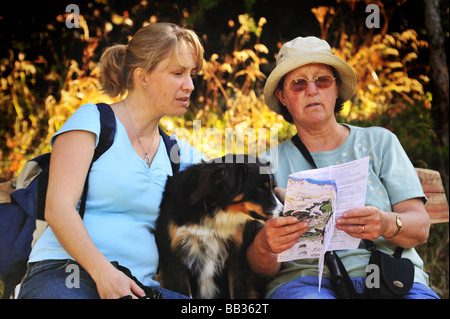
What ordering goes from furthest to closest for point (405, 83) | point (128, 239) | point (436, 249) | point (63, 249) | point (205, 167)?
point (405, 83) → point (436, 249) → point (205, 167) → point (128, 239) → point (63, 249)

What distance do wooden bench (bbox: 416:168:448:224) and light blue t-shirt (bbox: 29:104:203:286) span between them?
6.14ft

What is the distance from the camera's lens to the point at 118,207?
2035mm

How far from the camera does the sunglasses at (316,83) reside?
2.37 m

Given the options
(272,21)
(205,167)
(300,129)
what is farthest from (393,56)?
(205,167)

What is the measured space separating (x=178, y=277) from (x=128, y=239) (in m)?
0.63

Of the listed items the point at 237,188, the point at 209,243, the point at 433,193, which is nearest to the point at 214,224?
the point at 209,243

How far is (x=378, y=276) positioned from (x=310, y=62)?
124 centimetres

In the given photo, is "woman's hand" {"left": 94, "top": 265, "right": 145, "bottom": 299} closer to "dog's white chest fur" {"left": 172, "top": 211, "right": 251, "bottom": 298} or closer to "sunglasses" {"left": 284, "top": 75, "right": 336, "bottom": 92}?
"dog's white chest fur" {"left": 172, "top": 211, "right": 251, "bottom": 298}

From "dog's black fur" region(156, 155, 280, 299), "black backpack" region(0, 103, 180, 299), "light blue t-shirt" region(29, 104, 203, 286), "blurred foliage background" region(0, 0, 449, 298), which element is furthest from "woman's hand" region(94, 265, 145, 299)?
"blurred foliage background" region(0, 0, 449, 298)

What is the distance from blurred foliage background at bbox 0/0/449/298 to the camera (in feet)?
13.2

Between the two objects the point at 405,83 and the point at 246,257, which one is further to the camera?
the point at 405,83

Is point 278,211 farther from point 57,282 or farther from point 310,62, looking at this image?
point 57,282

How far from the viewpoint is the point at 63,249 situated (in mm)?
1915
